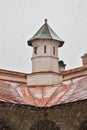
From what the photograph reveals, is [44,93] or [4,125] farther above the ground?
[44,93]

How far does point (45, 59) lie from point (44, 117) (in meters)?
8.10

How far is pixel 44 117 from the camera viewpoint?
92.4 feet

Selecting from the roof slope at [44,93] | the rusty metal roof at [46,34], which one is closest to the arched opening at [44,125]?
the roof slope at [44,93]

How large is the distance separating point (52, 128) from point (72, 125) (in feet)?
4.63

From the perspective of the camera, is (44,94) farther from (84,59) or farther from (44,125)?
(84,59)

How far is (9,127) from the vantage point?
2733 cm

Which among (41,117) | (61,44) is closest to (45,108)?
(41,117)

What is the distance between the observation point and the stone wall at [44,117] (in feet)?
88.2

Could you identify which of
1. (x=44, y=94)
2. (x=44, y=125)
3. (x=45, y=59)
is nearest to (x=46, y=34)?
(x=45, y=59)

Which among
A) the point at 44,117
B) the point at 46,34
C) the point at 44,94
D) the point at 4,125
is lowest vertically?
the point at 4,125

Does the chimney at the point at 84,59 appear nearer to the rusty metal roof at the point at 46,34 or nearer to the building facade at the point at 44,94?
the building facade at the point at 44,94

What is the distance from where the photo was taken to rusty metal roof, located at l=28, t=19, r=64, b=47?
35659mm

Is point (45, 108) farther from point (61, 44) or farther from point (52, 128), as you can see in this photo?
point (61, 44)

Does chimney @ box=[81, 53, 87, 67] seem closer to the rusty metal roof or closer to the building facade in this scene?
the building facade
